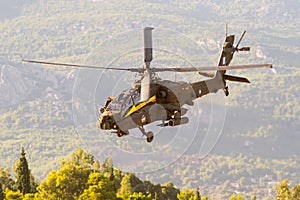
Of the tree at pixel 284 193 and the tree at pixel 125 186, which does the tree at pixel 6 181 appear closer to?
the tree at pixel 125 186

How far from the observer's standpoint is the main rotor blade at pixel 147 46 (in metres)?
62.7

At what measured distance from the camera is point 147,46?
63219mm

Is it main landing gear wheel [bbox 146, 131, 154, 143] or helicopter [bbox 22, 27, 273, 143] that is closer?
helicopter [bbox 22, 27, 273, 143]

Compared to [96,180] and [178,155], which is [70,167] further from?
[178,155]

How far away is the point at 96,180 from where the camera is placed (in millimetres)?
120875

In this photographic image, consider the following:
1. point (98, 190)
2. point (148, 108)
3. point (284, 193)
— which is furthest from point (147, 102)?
point (284, 193)

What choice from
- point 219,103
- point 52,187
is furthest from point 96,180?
point 219,103

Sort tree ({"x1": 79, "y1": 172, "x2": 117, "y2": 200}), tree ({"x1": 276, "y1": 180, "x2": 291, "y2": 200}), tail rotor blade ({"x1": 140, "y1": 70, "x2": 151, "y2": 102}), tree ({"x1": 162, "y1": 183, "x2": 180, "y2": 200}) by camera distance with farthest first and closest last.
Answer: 1. tree ({"x1": 276, "y1": 180, "x2": 291, "y2": 200})
2. tree ({"x1": 162, "y1": 183, "x2": 180, "y2": 200})
3. tree ({"x1": 79, "y1": 172, "x2": 117, "y2": 200})
4. tail rotor blade ({"x1": 140, "y1": 70, "x2": 151, "y2": 102})

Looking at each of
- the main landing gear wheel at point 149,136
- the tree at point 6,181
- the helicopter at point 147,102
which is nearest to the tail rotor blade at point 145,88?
the helicopter at point 147,102

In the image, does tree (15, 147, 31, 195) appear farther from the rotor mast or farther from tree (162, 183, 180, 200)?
the rotor mast

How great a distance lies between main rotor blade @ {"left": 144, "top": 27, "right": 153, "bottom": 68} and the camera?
62656mm

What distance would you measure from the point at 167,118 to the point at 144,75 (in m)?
3.11

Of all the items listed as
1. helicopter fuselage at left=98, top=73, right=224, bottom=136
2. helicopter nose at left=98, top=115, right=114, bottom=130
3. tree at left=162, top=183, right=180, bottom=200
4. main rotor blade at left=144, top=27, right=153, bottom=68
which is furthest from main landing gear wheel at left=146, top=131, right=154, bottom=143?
tree at left=162, top=183, right=180, bottom=200

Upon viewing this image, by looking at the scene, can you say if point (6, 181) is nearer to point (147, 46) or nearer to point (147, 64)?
point (147, 46)
